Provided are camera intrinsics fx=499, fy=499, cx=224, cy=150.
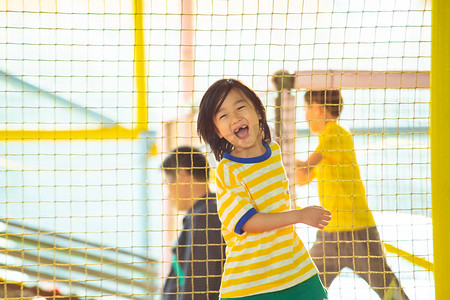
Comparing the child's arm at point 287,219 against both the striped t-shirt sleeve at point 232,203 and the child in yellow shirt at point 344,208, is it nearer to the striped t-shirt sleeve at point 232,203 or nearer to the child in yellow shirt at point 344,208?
the striped t-shirt sleeve at point 232,203

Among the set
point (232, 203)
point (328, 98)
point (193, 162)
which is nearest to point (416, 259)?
point (328, 98)

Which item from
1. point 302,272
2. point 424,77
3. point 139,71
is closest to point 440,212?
point 302,272

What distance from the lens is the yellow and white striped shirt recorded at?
1086mm

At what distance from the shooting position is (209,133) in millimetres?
1192

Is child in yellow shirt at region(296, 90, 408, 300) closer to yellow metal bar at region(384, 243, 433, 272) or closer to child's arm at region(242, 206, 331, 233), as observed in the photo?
yellow metal bar at region(384, 243, 433, 272)

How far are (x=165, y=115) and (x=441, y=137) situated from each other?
5.75 ft

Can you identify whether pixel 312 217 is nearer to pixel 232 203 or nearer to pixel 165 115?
pixel 232 203

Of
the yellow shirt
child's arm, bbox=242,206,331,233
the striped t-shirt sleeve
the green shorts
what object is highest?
the yellow shirt

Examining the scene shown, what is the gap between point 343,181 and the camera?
1867 mm

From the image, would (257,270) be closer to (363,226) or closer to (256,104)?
(256,104)

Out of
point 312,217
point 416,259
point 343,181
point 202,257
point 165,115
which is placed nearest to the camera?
point 312,217

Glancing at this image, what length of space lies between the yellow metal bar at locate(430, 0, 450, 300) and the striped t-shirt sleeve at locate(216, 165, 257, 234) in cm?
55

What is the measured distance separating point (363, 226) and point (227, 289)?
877 mm

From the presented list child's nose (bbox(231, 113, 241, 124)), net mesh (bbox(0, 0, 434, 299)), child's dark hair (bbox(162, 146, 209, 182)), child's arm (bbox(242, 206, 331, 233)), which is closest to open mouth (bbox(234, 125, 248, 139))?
child's nose (bbox(231, 113, 241, 124))
